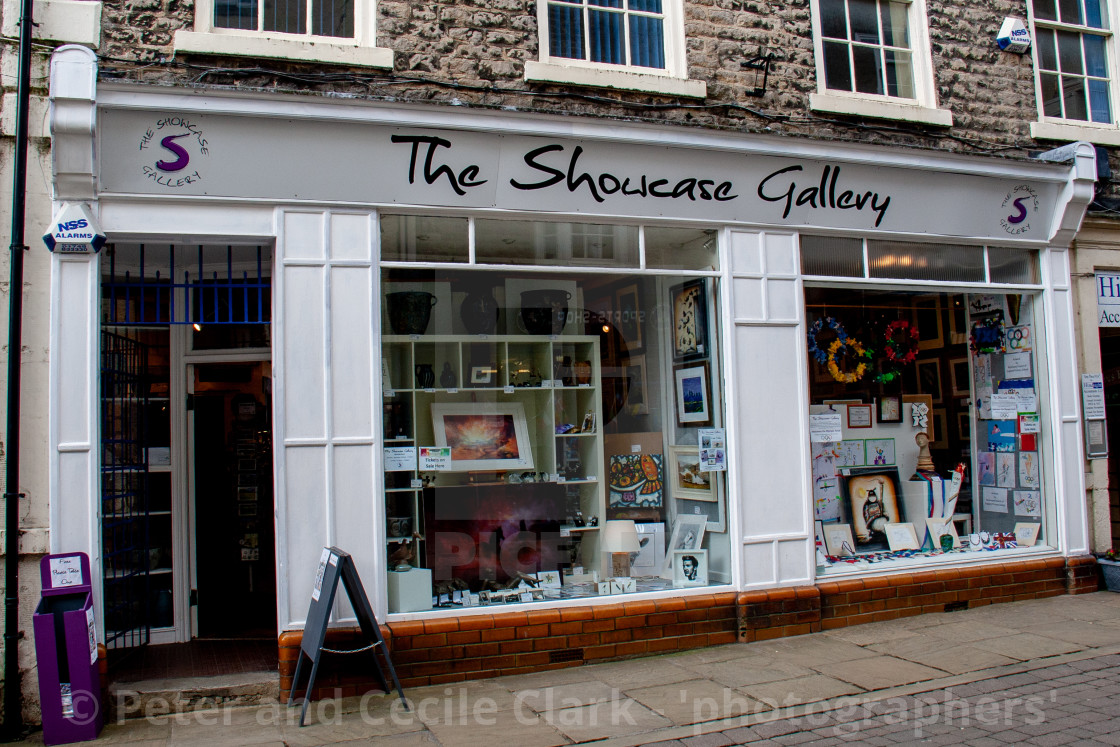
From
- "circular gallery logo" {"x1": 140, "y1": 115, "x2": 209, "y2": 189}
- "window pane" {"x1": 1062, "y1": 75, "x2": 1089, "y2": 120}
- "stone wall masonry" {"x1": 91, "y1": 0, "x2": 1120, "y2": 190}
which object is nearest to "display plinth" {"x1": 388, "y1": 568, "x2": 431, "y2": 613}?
"circular gallery logo" {"x1": 140, "y1": 115, "x2": 209, "y2": 189}

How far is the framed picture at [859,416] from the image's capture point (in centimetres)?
841

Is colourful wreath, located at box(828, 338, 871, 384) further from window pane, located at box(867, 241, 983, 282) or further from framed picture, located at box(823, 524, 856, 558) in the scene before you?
framed picture, located at box(823, 524, 856, 558)

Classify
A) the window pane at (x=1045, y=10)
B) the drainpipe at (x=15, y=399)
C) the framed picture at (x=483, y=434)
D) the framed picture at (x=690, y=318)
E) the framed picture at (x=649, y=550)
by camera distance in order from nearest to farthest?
the drainpipe at (x=15, y=399) → the framed picture at (x=483, y=434) → the framed picture at (x=649, y=550) → the framed picture at (x=690, y=318) → the window pane at (x=1045, y=10)

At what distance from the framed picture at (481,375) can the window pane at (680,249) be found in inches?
60.1

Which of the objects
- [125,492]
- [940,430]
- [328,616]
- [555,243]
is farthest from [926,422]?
[125,492]

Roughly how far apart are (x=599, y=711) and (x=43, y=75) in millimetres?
5396

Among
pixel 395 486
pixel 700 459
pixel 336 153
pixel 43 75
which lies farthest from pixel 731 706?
pixel 43 75

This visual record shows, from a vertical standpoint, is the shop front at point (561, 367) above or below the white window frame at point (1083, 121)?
below

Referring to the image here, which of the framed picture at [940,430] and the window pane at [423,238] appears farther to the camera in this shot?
the framed picture at [940,430]

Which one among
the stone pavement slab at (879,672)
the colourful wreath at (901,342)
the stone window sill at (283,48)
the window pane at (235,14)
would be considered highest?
the window pane at (235,14)

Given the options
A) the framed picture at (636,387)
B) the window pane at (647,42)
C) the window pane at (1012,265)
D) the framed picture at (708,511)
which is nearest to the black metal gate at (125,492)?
the framed picture at (636,387)

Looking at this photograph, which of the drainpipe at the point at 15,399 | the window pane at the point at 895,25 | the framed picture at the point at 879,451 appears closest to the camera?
the drainpipe at the point at 15,399

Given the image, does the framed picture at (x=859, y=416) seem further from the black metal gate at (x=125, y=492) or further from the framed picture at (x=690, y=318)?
the black metal gate at (x=125, y=492)

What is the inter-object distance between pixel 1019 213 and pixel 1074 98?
1.69 meters
